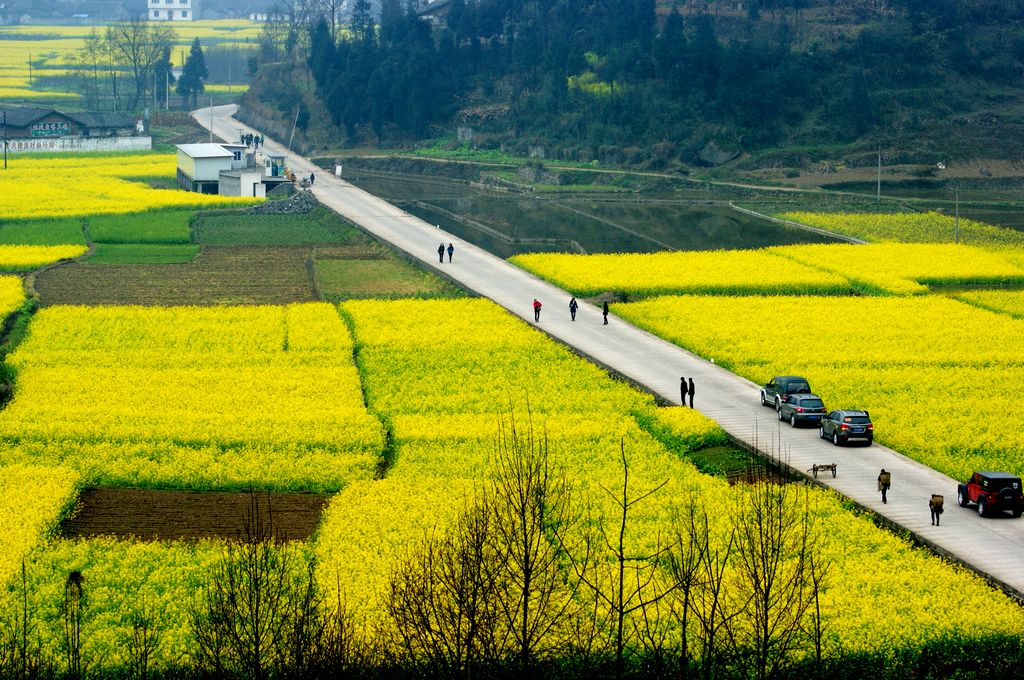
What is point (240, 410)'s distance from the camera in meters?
46.0

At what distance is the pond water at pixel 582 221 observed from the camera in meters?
89.0

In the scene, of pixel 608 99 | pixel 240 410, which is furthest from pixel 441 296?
pixel 608 99

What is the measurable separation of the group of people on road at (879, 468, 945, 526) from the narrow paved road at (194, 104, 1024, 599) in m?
0.20

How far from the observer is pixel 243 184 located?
108250mm

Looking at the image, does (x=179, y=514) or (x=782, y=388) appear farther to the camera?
(x=782, y=388)

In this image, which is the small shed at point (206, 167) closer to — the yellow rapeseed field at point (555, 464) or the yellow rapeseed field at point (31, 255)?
the yellow rapeseed field at point (31, 255)

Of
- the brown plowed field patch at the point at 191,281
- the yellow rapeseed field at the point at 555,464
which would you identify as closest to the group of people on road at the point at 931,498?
the yellow rapeseed field at the point at 555,464

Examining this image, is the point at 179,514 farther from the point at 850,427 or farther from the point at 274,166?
the point at 274,166

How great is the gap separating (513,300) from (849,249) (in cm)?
2502

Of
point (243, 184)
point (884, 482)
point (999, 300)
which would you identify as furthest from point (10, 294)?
point (243, 184)

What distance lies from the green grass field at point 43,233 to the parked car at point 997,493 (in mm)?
60145

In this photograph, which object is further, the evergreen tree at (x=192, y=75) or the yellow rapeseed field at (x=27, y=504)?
the evergreen tree at (x=192, y=75)

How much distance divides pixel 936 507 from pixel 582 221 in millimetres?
69107

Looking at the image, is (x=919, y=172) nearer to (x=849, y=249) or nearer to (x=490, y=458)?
(x=849, y=249)
